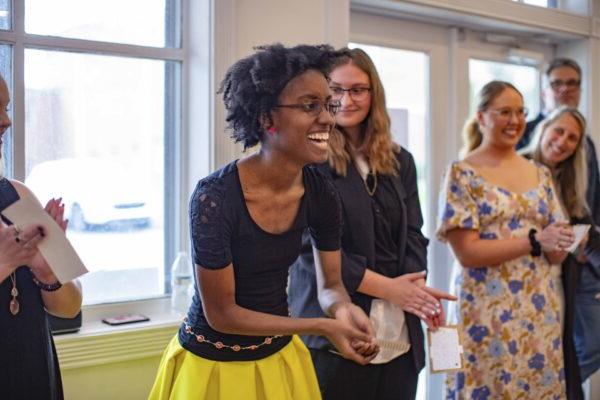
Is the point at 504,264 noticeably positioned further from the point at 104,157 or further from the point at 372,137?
the point at 104,157

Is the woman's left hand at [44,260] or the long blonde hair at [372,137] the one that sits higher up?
the long blonde hair at [372,137]

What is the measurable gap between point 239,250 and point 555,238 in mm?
1293

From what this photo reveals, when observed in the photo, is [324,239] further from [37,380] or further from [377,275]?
[37,380]

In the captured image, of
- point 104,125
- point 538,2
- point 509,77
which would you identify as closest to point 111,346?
point 104,125

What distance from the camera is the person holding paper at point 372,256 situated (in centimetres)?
182

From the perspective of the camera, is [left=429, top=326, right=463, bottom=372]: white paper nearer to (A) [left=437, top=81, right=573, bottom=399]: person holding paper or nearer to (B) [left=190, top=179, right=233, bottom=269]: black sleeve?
(A) [left=437, top=81, right=573, bottom=399]: person holding paper

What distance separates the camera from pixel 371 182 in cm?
191

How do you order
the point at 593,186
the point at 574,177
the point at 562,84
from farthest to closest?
1. the point at 562,84
2. the point at 593,186
3. the point at 574,177

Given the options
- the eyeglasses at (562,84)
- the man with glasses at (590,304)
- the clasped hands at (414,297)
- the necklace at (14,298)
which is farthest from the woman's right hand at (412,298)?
the eyeglasses at (562,84)

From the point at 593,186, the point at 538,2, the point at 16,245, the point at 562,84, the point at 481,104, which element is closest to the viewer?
the point at 16,245

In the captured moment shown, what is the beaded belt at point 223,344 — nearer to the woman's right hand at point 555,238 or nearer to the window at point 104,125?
the window at point 104,125

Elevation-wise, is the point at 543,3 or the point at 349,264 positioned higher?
the point at 543,3

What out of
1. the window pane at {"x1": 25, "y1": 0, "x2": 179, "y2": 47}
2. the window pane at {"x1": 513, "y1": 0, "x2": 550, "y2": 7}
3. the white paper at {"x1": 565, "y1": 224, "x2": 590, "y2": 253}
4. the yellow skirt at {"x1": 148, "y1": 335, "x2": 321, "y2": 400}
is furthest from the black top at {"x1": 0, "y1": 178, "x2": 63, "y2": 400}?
the window pane at {"x1": 513, "y1": 0, "x2": 550, "y2": 7}

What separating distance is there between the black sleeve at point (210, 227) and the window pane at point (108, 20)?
1123 mm
